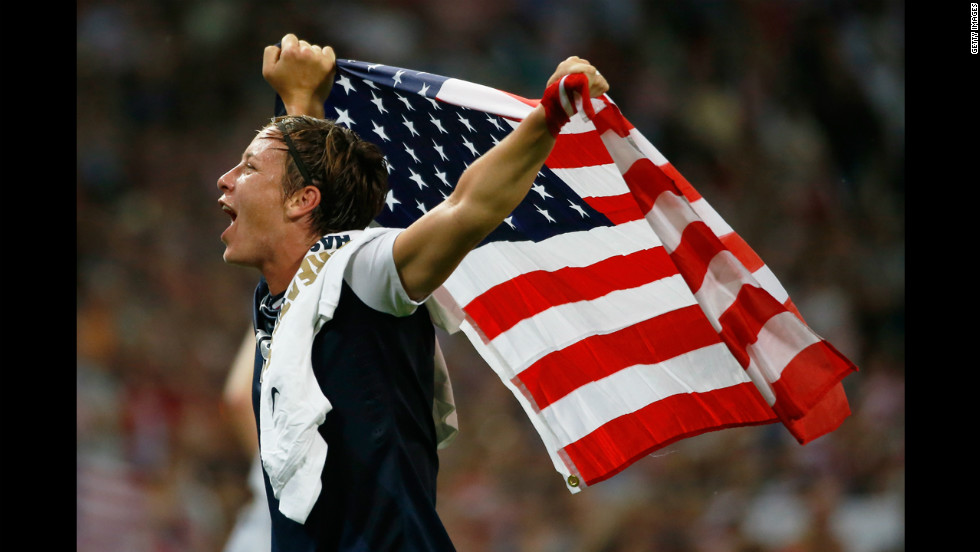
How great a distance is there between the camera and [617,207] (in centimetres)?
296

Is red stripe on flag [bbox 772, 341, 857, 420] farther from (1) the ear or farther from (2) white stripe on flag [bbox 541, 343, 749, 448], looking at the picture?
(1) the ear

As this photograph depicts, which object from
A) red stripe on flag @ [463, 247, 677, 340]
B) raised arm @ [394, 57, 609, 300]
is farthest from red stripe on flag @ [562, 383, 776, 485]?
raised arm @ [394, 57, 609, 300]

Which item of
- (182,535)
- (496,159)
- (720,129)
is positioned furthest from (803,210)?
(496,159)

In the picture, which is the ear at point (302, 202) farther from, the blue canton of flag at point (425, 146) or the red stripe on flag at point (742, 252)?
the red stripe on flag at point (742, 252)

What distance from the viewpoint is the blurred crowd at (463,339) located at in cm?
506

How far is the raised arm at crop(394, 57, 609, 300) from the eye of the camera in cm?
198

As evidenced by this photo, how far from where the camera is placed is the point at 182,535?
482 cm

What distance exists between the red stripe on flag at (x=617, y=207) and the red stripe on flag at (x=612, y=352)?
0.31 m

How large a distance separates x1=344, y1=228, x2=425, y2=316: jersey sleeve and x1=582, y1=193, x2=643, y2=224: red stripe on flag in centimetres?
94

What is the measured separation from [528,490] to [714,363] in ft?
8.09

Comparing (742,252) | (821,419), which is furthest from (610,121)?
(821,419)

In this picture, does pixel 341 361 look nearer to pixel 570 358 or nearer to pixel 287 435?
pixel 287 435

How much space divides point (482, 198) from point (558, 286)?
972 mm

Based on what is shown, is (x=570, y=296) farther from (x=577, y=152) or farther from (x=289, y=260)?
(x=289, y=260)
